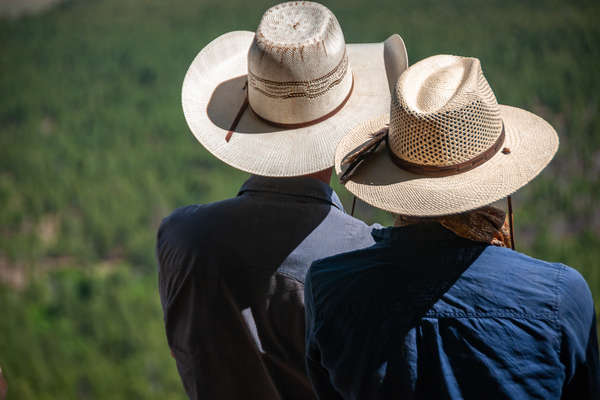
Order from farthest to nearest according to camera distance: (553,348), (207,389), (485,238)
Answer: (207,389)
(485,238)
(553,348)

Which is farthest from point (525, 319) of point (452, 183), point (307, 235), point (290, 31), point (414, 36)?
point (414, 36)

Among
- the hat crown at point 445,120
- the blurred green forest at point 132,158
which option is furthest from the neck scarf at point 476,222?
the blurred green forest at point 132,158

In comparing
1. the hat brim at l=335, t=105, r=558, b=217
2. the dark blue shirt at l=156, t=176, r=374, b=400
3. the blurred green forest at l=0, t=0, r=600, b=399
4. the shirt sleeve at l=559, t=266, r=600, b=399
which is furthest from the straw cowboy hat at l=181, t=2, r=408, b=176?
the blurred green forest at l=0, t=0, r=600, b=399

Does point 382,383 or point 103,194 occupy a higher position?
point 382,383

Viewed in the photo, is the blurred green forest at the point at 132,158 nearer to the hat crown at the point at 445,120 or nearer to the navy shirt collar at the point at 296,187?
the navy shirt collar at the point at 296,187

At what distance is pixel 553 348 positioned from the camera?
1054 mm

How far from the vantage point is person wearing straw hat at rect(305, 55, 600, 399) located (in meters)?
1.07

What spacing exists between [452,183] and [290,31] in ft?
2.36

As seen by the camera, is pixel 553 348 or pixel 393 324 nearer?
pixel 553 348

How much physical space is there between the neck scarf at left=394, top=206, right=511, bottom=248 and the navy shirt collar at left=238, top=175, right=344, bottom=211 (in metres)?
0.46

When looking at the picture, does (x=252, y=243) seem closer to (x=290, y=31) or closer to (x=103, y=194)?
(x=290, y=31)

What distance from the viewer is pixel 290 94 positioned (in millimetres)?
1678

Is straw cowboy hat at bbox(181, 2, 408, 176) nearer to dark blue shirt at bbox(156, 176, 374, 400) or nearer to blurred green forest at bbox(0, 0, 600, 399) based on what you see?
dark blue shirt at bbox(156, 176, 374, 400)

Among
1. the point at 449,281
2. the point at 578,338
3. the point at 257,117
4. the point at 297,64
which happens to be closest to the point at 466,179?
the point at 449,281
